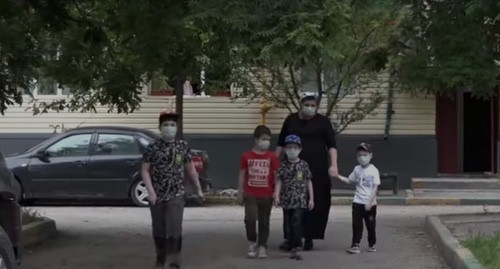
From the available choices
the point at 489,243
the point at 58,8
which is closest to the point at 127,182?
the point at 58,8

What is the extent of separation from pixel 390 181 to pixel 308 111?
36.4ft

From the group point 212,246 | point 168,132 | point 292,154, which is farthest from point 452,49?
point 168,132

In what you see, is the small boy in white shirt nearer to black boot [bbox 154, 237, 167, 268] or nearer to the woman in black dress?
the woman in black dress

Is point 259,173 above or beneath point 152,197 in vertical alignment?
above

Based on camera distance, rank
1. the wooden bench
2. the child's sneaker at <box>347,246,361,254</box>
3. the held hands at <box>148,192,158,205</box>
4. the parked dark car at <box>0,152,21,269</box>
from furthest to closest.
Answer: the wooden bench → the child's sneaker at <box>347,246,361,254</box> → the held hands at <box>148,192,158,205</box> → the parked dark car at <box>0,152,21,269</box>

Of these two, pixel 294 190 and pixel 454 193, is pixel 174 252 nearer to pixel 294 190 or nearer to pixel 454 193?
pixel 294 190

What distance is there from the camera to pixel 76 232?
12727 millimetres

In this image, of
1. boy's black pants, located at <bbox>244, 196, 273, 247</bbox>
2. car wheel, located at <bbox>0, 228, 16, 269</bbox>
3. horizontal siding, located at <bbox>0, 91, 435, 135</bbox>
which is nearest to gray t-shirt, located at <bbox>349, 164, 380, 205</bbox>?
boy's black pants, located at <bbox>244, 196, 273, 247</bbox>

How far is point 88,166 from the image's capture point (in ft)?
58.0

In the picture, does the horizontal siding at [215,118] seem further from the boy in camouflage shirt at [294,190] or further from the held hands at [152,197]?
the held hands at [152,197]

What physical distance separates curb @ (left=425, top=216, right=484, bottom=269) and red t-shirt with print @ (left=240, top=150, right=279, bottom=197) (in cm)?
201

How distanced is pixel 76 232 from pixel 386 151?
1116 cm

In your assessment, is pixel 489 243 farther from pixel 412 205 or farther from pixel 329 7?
pixel 412 205

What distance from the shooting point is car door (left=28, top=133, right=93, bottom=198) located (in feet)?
58.1
